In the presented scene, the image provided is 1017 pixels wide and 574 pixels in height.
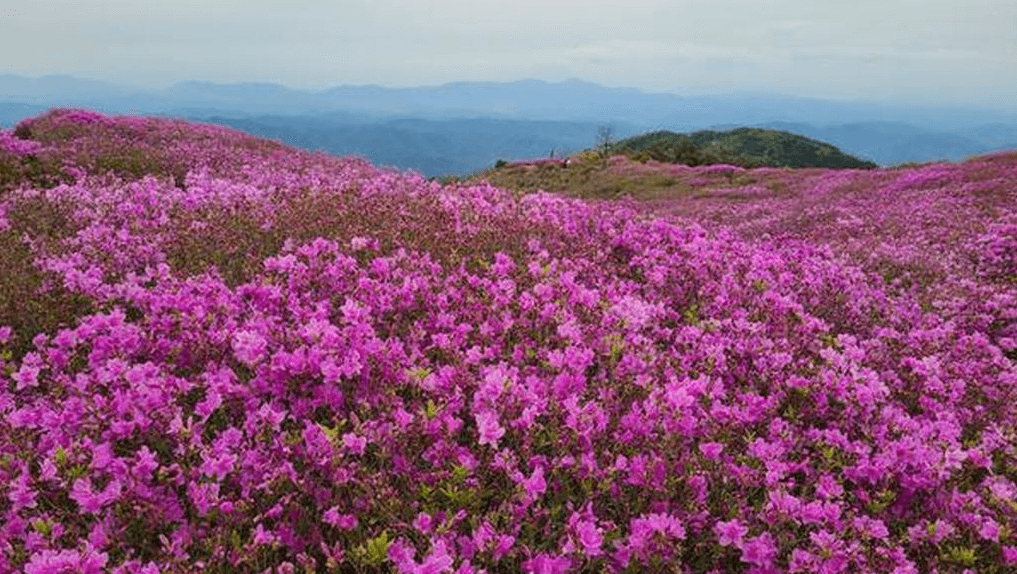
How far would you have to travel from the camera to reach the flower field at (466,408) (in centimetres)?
383

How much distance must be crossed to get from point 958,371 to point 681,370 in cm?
335

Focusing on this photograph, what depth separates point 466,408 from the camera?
499 centimetres

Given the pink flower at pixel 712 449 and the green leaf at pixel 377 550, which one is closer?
the green leaf at pixel 377 550

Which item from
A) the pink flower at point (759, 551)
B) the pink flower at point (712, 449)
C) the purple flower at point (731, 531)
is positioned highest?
the pink flower at point (712, 449)

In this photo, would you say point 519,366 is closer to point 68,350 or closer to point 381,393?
point 381,393

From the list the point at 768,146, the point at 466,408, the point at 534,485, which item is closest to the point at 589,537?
the point at 534,485

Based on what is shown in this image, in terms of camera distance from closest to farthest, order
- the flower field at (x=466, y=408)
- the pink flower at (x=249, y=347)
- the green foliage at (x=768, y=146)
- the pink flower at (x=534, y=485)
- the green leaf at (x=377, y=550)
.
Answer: the green leaf at (x=377, y=550)
the flower field at (x=466, y=408)
the pink flower at (x=534, y=485)
the pink flower at (x=249, y=347)
the green foliage at (x=768, y=146)

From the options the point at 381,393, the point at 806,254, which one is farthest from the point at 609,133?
the point at 381,393

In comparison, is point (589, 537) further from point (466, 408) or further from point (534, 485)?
point (466, 408)

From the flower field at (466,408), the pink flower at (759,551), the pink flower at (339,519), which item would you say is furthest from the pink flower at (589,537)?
the pink flower at (339,519)

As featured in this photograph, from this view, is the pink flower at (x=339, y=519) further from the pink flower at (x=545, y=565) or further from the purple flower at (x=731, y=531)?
the purple flower at (x=731, y=531)

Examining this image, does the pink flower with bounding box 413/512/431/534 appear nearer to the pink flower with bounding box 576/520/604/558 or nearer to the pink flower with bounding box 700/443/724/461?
the pink flower with bounding box 576/520/604/558

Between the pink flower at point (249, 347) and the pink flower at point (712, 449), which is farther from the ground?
the pink flower at point (249, 347)

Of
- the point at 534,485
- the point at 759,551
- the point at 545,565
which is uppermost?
the point at 534,485
